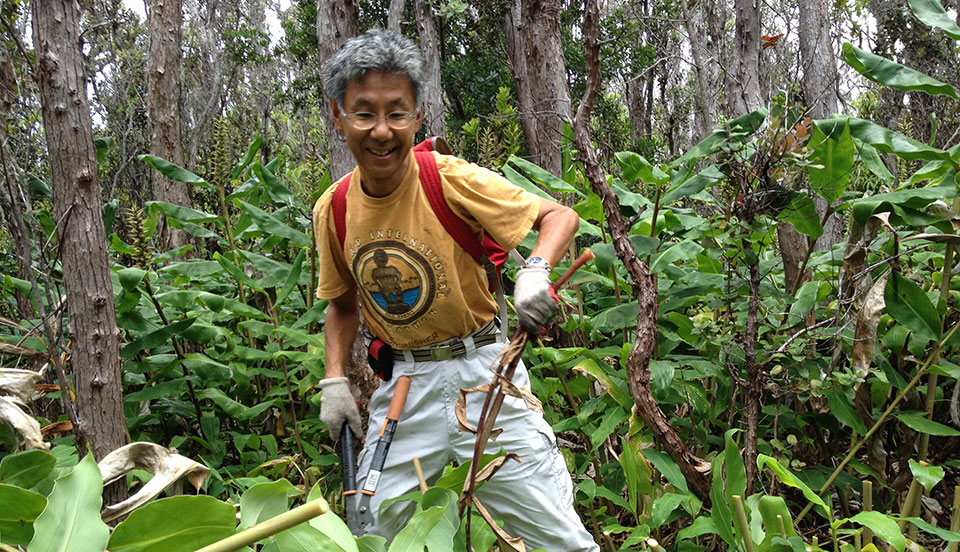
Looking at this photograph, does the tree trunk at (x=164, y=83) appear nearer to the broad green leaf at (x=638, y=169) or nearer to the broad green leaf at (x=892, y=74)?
the broad green leaf at (x=638, y=169)

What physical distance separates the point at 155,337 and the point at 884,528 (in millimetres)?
2758

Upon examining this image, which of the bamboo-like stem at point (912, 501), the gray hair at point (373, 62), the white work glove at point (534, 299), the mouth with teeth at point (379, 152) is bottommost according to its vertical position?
the bamboo-like stem at point (912, 501)

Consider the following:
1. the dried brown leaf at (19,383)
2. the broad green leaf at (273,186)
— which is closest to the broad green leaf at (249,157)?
the broad green leaf at (273,186)

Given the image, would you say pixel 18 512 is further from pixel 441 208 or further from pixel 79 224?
pixel 441 208

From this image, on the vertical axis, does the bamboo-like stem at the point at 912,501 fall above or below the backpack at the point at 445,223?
below

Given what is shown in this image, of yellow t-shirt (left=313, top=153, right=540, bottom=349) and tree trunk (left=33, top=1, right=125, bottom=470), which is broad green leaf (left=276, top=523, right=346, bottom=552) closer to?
yellow t-shirt (left=313, top=153, right=540, bottom=349)

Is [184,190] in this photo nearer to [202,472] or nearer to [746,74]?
[746,74]

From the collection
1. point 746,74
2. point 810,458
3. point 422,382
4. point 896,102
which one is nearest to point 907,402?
point 810,458

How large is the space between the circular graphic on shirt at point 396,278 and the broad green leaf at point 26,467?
1137 millimetres

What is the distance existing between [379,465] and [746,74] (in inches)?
244

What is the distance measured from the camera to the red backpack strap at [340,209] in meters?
2.58

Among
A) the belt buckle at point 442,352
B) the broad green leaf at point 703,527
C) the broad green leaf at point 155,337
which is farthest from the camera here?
the broad green leaf at point 155,337

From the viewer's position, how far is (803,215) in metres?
2.83

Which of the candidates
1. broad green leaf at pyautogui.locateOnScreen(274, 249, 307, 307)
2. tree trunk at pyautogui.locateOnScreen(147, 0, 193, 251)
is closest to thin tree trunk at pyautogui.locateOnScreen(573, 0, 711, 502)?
broad green leaf at pyautogui.locateOnScreen(274, 249, 307, 307)
